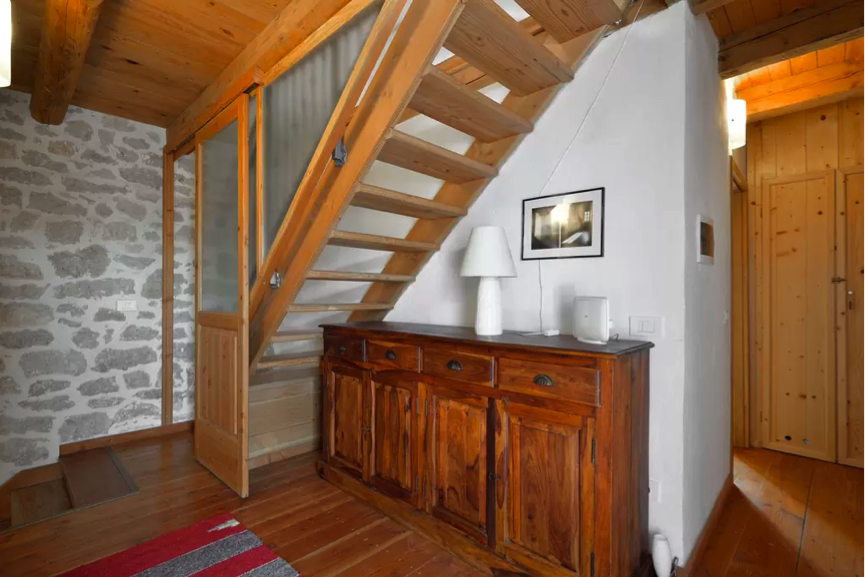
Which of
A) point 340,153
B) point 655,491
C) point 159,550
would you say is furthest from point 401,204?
point 159,550

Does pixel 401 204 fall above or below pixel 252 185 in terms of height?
below

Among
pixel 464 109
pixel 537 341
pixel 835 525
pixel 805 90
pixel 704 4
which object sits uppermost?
pixel 805 90

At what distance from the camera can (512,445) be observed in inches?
66.6

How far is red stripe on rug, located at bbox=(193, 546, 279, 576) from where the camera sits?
68.6 inches

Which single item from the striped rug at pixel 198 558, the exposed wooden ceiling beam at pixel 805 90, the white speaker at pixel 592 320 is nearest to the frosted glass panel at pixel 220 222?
the striped rug at pixel 198 558

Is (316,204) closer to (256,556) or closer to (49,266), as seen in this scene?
(256,556)

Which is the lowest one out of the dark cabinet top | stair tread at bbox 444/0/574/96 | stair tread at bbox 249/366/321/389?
stair tread at bbox 249/366/321/389

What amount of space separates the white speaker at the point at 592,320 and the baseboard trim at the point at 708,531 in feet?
3.27

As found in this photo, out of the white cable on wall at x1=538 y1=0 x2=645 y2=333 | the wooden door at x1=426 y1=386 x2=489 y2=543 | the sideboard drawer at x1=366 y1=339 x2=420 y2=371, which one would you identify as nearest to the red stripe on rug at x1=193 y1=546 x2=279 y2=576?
the wooden door at x1=426 y1=386 x2=489 y2=543

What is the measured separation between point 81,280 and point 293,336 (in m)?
1.78

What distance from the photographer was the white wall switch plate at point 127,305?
3312 mm

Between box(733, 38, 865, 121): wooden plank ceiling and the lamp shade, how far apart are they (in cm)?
214

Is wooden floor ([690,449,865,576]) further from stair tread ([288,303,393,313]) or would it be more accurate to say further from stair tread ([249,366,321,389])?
stair tread ([249,366,321,389])

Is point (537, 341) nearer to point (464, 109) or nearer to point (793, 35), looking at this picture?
point (464, 109)
